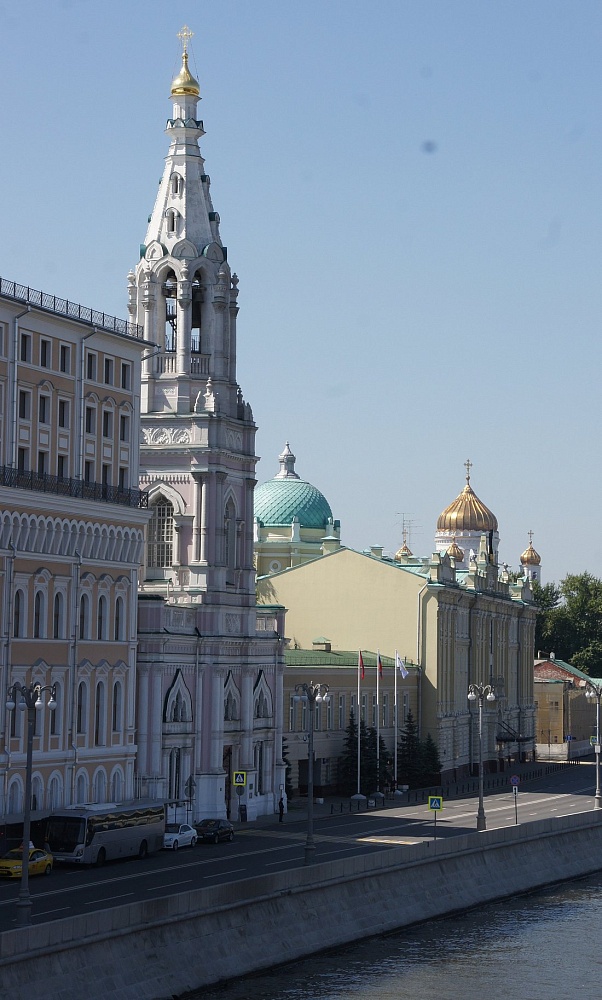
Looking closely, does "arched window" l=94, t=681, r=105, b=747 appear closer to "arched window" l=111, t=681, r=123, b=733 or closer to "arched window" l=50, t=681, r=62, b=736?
"arched window" l=111, t=681, r=123, b=733

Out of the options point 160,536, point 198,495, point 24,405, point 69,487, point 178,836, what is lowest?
point 178,836

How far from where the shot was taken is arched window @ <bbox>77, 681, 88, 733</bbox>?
249 ft

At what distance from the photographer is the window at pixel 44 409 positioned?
2904 inches

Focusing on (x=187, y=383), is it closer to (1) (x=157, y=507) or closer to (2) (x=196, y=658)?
(1) (x=157, y=507)

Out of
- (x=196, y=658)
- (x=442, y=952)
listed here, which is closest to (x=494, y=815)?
(x=196, y=658)

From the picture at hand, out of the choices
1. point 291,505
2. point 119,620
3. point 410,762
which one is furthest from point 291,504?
point 119,620

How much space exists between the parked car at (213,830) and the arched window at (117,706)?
18.2 ft

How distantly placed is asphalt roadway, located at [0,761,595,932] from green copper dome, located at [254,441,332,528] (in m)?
30.9

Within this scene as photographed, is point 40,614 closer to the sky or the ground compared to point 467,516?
closer to the ground

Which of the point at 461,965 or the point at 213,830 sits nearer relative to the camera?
the point at 461,965

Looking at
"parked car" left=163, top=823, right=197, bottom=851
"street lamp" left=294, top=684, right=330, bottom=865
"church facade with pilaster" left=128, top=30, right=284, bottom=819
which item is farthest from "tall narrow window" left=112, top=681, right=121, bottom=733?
"street lamp" left=294, top=684, right=330, bottom=865

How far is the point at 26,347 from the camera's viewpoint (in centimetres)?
7262

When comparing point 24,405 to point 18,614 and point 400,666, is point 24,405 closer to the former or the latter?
point 18,614

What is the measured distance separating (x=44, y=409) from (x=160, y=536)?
15496 mm
